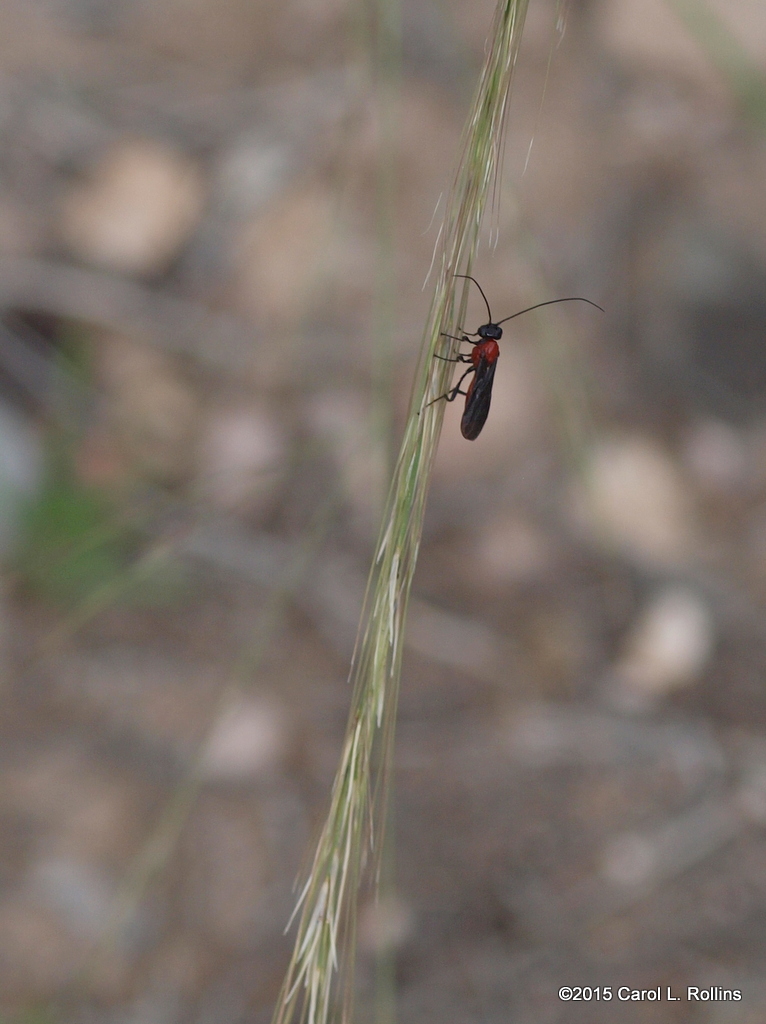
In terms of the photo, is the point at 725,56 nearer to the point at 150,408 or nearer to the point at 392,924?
the point at 392,924

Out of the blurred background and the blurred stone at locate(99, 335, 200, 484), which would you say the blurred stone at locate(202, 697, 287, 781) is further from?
the blurred stone at locate(99, 335, 200, 484)

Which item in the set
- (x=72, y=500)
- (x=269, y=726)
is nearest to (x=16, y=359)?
(x=72, y=500)

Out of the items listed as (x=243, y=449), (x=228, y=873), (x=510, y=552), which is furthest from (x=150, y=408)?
(x=228, y=873)

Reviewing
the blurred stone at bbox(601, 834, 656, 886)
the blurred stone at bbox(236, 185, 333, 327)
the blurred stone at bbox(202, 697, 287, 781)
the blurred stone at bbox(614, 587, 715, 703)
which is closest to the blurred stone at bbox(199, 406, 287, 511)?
the blurred stone at bbox(236, 185, 333, 327)

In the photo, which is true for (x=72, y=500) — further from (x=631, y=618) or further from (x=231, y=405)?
(x=631, y=618)

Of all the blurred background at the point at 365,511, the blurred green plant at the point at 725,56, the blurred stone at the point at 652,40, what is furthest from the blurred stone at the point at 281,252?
the blurred green plant at the point at 725,56

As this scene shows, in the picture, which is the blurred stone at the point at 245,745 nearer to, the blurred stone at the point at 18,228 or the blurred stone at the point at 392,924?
the blurred stone at the point at 392,924
